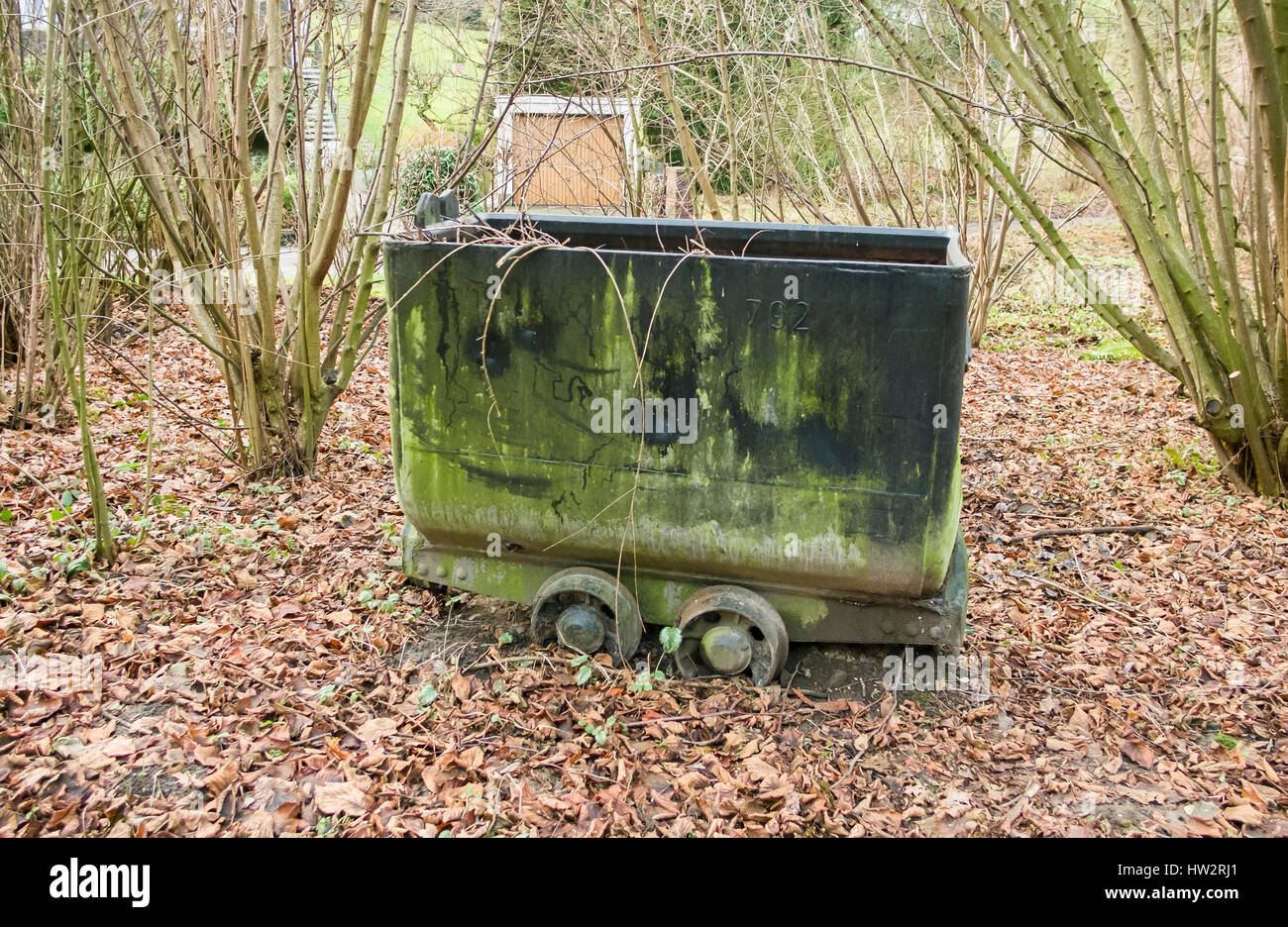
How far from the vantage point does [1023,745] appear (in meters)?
3.11

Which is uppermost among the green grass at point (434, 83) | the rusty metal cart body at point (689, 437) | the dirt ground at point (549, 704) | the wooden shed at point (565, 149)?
the green grass at point (434, 83)

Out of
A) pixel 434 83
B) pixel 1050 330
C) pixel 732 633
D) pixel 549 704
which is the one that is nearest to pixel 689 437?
pixel 732 633

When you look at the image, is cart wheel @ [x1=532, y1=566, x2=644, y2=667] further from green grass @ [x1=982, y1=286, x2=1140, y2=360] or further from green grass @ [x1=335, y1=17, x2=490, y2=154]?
green grass @ [x1=982, y1=286, x2=1140, y2=360]

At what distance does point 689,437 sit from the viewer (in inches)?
123

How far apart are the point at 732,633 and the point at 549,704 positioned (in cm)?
68

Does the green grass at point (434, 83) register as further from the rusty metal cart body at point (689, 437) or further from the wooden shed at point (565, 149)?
the rusty metal cart body at point (689, 437)

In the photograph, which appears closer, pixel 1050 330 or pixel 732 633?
pixel 732 633

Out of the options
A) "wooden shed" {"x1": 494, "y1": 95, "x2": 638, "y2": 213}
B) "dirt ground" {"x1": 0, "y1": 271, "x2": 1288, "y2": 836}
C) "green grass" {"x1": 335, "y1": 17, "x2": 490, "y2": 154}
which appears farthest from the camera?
"green grass" {"x1": 335, "y1": 17, "x2": 490, "y2": 154}

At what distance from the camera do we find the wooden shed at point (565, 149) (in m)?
7.01

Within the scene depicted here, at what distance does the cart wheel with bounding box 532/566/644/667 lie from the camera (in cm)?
336

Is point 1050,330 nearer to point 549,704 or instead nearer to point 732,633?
point 732,633

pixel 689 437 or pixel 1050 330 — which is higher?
pixel 1050 330

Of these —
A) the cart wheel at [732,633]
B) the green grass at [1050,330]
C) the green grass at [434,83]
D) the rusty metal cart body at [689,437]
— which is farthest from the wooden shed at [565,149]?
the green grass at [1050,330]

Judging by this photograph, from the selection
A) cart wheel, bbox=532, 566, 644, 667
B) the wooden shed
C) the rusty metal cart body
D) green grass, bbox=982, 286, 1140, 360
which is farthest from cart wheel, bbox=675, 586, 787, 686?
green grass, bbox=982, 286, 1140, 360
